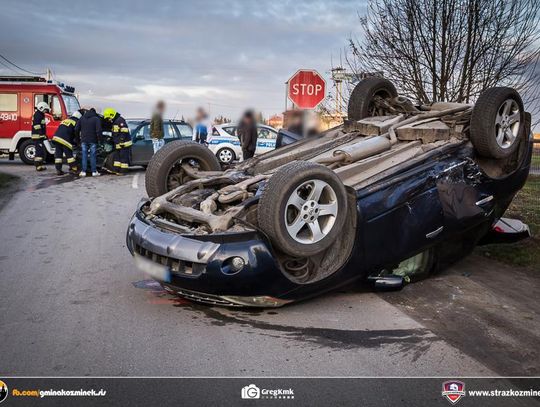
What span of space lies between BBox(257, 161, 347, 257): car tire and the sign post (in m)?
7.14

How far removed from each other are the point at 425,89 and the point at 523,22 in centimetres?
181

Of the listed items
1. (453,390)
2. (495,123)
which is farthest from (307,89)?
(453,390)

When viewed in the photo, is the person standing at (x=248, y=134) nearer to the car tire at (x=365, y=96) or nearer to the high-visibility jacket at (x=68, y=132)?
the high-visibility jacket at (x=68, y=132)

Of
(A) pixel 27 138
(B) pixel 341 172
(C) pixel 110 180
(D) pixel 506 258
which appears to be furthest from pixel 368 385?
(A) pixel 27 138

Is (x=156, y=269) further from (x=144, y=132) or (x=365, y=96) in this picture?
(x=144, y=132)

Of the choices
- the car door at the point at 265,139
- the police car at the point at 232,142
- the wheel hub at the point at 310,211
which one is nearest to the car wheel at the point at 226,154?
the police car at the point at 232,142

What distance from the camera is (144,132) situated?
14641 millimetres

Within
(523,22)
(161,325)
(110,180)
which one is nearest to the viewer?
(161,325)

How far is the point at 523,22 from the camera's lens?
859cm

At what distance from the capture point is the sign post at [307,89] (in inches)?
440

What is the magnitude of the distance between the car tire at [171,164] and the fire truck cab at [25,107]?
11.7m

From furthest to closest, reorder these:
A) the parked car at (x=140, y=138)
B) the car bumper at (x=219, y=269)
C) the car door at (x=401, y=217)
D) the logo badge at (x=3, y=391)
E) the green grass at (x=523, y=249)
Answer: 1. the parked car at (x=140, y=138)
2. the green grass at (x=523, y=249)
3. the car door at (x=401, y=217)
4. the car bumper at (x=219, y=269)
5. the logo badge at (x=3, y=391)

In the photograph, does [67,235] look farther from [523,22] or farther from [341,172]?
[523,22]

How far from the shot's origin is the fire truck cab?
16062 mm
